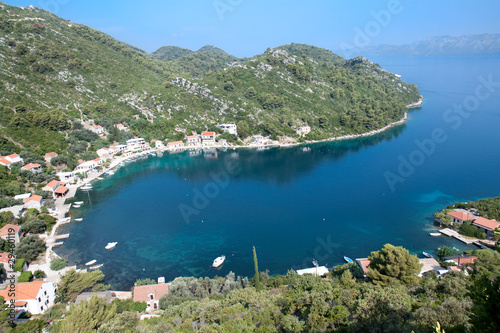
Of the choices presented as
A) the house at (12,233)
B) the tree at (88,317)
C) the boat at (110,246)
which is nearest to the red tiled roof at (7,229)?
the house at (12,233)

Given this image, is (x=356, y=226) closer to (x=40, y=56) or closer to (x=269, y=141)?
(x=269, y=141)

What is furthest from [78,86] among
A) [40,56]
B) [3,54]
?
[3,54]

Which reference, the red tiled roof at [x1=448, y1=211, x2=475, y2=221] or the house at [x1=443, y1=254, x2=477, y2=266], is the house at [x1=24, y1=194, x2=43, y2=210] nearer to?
the house at [x1=443, y1=254, x2=477, y2=266]

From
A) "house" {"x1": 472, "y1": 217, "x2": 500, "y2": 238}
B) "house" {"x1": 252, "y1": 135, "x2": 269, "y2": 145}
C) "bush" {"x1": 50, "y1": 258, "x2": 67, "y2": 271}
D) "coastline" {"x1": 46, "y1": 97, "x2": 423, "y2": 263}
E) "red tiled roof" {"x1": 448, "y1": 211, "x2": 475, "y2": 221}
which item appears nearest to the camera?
"bush" {"x1": 50, "y1": 258, "x2": 67, "y2": 271}

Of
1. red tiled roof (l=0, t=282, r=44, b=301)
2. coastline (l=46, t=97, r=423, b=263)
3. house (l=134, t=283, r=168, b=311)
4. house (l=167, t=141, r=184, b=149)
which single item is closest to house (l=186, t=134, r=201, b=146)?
coastline (l=46, t=97, r=423, b=263)

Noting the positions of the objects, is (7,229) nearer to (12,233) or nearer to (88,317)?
(12,233)

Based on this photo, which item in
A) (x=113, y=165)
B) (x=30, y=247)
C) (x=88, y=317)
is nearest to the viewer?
(x=88, y=317)

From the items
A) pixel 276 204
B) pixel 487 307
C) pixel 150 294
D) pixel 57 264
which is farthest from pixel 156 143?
pixel 487 307

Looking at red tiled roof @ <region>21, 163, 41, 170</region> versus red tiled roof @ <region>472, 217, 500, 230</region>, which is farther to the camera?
red tiled roof @ <region>21, 163, 41, 170</region>
